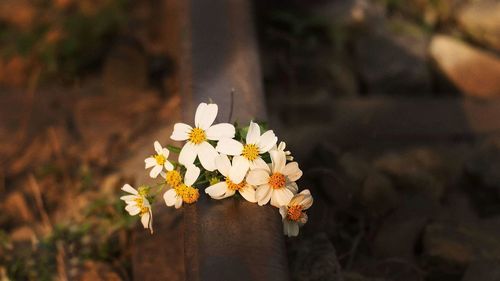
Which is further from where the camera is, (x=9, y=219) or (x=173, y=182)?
(x=9, y=219)

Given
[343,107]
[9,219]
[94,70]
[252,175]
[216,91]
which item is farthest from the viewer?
[94,70]

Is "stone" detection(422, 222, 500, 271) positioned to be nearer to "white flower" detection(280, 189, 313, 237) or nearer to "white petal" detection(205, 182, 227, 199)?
"white flower" detection(280, 189, 313, 237)

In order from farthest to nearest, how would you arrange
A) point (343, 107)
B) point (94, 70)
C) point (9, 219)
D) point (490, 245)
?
point (94, 70), point (343, 107), point (9, 219), point (490, 245)

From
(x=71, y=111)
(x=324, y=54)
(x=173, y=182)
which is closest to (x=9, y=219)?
(x=71, y=111)

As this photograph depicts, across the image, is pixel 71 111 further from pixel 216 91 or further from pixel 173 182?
pixel 173 182

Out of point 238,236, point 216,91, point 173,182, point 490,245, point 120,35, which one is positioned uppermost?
point 120,35

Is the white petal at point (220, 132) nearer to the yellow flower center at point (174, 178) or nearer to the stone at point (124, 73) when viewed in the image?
the yellow flower center at point (174, 178)

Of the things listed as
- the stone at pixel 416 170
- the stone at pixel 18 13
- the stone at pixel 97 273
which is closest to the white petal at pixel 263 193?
the stone at pixel 97 273

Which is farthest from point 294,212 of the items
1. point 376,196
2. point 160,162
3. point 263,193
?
point 376,196
